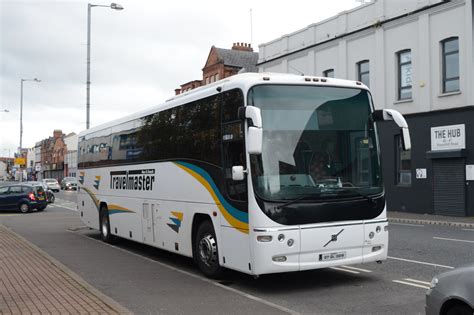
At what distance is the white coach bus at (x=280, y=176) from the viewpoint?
791 cm

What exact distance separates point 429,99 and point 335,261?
18.7 meters

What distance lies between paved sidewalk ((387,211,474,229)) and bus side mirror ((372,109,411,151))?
1217cm

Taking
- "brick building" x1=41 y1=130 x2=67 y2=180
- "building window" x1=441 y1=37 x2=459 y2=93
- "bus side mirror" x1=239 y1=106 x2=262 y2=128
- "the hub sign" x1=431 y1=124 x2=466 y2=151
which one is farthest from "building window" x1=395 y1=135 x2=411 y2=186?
"brick building" x1=41 y1=130 x2=67 y2=180

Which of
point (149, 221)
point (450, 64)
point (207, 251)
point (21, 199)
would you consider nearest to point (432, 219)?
point (450, 64)

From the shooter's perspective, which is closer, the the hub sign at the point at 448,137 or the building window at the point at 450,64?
the the hub sign at the point at 448,137

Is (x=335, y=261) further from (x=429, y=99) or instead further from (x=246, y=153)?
(x=429, y=99)

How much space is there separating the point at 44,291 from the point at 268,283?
11.4 feet

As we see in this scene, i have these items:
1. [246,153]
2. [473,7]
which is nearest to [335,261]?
[246,153]

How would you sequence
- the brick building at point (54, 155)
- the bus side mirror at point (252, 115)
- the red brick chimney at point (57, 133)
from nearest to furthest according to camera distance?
the bus side mirror at point (252, 115), the brick building at point (54, 155), the red brick chimney at point (57, 133)

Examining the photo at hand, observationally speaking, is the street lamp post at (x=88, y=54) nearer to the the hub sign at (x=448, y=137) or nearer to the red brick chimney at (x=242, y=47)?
the the hub sign at (x=448, y=137)

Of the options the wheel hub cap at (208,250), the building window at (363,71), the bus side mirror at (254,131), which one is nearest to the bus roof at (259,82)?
the bus side mirror at (254,131)

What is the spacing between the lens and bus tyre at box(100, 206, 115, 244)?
1501 centimetres

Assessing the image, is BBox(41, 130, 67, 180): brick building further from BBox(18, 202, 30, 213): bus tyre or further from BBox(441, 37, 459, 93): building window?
BBox(441, 37, 459, 93): building window

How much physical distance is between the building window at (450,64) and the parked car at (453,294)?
20700mm
